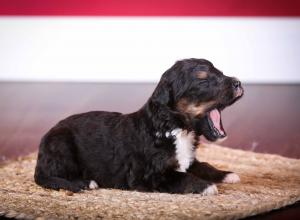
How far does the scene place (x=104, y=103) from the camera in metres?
3.79

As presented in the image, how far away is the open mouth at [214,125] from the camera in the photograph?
2.87 m

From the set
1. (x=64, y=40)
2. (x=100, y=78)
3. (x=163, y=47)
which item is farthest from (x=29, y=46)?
(x=163, y=47)

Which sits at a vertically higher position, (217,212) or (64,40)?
(64,40)

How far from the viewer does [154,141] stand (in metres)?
2.91

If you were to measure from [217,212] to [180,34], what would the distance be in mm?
1215

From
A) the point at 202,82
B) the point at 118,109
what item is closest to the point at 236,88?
the point at 202,82

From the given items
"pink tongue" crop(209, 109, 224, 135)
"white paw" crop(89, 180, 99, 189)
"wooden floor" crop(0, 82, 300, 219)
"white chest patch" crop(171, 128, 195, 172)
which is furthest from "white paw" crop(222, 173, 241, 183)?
"white paw" crop(89, 180, 99, 189)

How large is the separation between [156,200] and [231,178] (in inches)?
19.3

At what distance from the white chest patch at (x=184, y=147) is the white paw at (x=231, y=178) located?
0.77 feet

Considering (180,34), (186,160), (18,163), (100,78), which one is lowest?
(18,163)

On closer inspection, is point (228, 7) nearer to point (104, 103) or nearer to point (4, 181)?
point (104, 103)

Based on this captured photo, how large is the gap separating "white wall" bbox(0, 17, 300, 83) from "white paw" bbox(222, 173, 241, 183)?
54 cm

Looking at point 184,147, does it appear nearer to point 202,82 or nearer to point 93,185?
point 202,82

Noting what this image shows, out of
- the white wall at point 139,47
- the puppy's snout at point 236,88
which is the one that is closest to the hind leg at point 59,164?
the white wall at point 139,47
